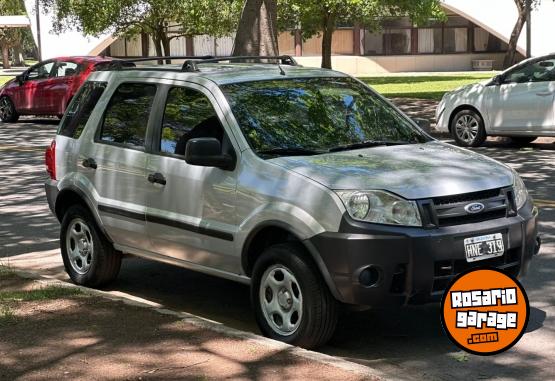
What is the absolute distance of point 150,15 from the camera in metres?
42.2

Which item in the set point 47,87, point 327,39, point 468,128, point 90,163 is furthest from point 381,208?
point 327,39

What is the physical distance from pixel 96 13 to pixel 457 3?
2327cm

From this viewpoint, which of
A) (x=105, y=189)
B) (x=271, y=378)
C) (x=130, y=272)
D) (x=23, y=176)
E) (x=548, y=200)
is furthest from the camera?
(x=23, y=176)

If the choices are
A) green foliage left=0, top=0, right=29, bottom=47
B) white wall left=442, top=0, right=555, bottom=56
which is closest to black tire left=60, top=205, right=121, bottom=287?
white wall left=442, top=0, right=555, bottom=56

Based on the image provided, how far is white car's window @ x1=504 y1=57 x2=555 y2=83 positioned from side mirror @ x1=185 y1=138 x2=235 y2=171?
10.8 m

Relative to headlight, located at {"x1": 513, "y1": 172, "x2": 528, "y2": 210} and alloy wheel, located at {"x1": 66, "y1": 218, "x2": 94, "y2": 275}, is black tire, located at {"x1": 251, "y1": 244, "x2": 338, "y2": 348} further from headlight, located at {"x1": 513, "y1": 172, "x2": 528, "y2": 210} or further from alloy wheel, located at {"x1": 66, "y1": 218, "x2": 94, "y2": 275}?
alloy wheel, located at {"x1": 66, "y1": 218, "x2": 94, "y2": 275}

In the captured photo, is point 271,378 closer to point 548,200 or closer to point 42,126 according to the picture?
point 548,200

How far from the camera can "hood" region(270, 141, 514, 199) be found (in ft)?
19.7

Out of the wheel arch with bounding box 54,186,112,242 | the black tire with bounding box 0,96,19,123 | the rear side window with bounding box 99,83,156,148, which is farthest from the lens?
the black tire with bounding box 0,96,19,123

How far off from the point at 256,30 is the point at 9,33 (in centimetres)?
5959

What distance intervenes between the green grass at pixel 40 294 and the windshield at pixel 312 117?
180 centimetres

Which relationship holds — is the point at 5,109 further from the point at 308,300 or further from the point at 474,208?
the point at 474,208

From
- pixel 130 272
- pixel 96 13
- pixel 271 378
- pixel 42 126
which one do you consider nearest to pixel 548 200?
pixel 130 272

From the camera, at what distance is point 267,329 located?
6371 millimetres
